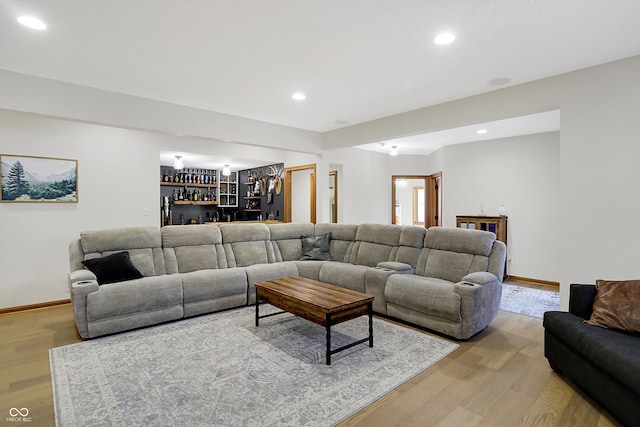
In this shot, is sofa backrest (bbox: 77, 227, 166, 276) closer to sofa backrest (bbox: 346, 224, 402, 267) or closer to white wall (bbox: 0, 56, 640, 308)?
white wall (bbox: 0, 56, 640, 308)

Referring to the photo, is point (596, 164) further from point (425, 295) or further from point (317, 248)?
point (317, 248)

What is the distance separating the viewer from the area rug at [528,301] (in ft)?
14.0

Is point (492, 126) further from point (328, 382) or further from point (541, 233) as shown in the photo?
point (328, 382)

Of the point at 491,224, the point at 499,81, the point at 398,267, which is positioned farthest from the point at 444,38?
the point at 491,224

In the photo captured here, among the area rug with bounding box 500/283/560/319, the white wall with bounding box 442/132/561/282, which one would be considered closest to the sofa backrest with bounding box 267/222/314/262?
the area rug with bounding box 500/283/560/319

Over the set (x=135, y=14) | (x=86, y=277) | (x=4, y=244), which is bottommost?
(x=86, y=277)

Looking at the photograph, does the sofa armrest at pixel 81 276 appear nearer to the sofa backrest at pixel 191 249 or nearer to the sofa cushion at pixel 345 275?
the sofa backrest at pixel 191 249

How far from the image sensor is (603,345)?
2.08 metres

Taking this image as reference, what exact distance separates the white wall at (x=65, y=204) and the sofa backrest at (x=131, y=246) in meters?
0.98

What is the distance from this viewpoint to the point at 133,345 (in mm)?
3143

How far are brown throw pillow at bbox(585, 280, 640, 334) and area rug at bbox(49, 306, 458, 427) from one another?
3.88ft

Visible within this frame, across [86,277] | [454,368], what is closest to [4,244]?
[86,277]

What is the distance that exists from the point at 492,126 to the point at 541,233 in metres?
2.13

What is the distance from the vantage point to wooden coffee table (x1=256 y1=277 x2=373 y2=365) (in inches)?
110
